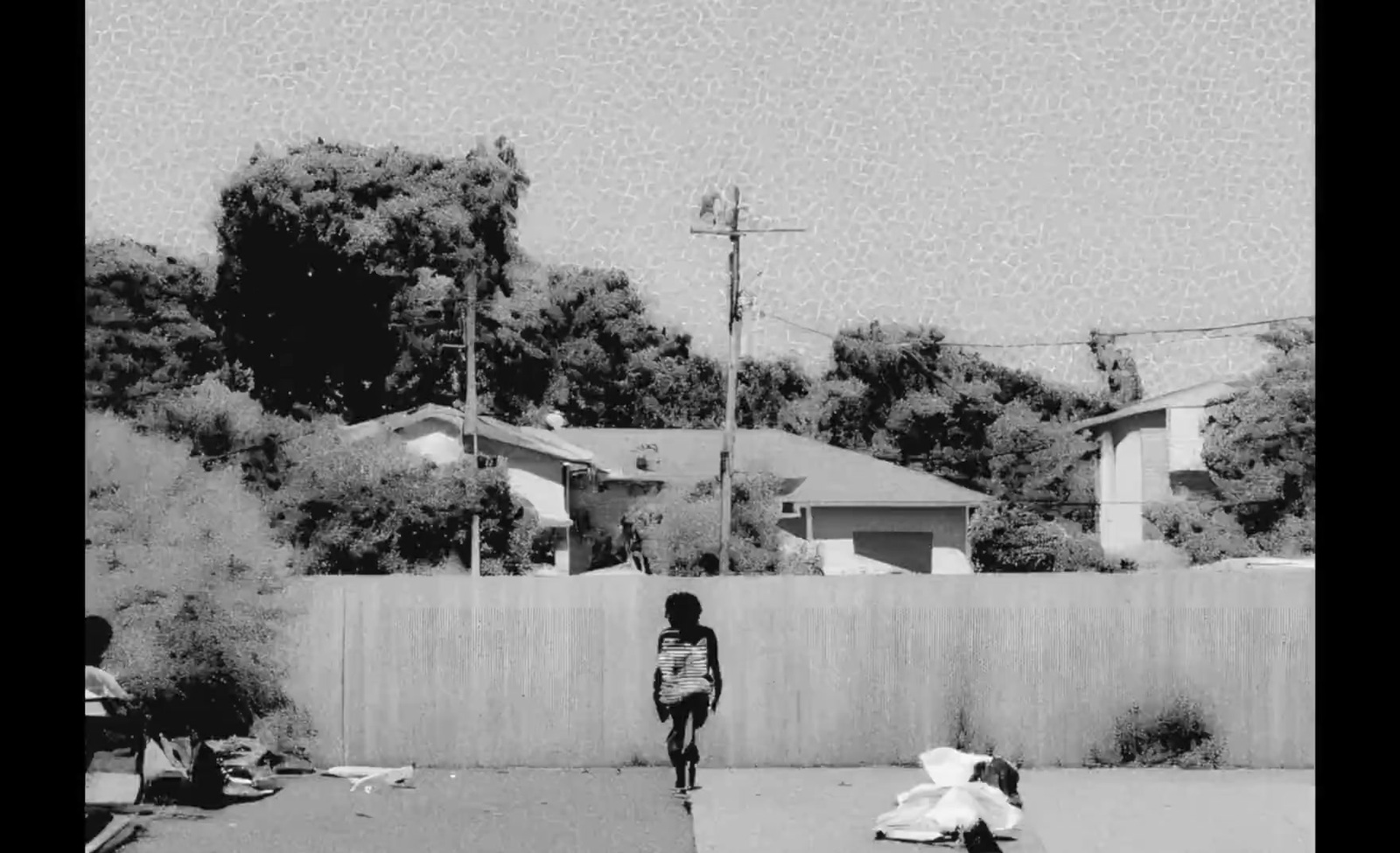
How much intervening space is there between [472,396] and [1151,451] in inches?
281

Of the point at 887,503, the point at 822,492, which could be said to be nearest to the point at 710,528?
the point at 822,492

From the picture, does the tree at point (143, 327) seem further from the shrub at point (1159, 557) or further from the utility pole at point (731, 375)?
the shrub at point (1159, 557)

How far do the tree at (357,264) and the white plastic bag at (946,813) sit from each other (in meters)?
5.36

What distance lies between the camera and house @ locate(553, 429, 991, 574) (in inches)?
603

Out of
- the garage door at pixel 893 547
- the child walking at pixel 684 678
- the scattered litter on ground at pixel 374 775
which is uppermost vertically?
the garage door at pixel 893 547

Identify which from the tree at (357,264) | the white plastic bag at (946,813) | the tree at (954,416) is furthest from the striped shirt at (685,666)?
the tree at (357,264)

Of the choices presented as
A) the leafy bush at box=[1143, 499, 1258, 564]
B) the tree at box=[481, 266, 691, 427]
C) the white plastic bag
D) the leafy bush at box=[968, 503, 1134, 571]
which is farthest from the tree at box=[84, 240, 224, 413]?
the leafy bush at box=[1143, 499, 1258, 564]

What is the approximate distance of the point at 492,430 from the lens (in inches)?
633

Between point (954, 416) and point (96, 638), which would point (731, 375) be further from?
point (96, 638)

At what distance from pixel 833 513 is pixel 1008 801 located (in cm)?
671

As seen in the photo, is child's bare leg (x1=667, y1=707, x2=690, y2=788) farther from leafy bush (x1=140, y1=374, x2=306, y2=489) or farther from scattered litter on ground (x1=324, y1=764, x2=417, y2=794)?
leafy bush (x1=140, y1=374, x2=306, y2=489)

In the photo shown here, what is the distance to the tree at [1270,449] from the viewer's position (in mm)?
15445

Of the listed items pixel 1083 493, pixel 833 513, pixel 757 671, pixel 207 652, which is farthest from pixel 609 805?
pixel 1083 493
